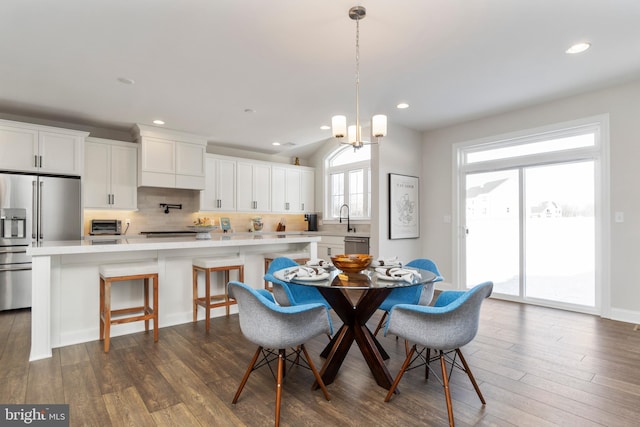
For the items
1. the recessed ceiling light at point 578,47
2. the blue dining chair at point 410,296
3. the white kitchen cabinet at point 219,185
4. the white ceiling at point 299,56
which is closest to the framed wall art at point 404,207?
the white ceiling at point 299,56

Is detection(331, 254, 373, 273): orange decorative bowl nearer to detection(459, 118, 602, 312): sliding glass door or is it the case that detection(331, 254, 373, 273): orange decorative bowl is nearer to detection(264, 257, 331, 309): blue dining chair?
detection(264, 257, 331, 309): blue dining chair

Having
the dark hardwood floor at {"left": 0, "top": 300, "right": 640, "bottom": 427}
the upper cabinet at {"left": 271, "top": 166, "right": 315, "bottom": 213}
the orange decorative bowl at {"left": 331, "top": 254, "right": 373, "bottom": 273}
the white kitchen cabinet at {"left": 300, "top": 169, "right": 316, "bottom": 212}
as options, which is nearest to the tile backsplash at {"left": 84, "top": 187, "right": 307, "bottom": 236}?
the upper cabinet at {"left": 271, "top": 166, "right": 315, "bottom": 213}

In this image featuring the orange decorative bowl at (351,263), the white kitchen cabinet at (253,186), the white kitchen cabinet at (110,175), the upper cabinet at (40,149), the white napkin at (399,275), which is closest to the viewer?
the white napkin at (399,275)

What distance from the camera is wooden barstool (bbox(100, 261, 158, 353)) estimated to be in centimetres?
295

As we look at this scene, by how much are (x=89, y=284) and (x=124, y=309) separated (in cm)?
39

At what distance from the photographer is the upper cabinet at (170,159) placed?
17.3 ft

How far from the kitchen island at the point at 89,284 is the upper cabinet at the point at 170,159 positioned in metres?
2.11

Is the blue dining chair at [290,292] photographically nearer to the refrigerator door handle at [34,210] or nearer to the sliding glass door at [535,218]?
the sliding glass door at [535,218]

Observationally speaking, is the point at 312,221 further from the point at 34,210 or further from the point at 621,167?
the point at 621,167

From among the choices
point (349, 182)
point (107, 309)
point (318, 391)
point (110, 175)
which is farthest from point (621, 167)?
point (110, 175)

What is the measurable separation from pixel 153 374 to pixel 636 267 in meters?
4.81

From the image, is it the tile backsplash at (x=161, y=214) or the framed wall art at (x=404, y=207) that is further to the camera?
the tile backsplash at (x=161, y=214)

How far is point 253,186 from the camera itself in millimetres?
6746

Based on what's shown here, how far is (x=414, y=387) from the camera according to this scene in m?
2.30
